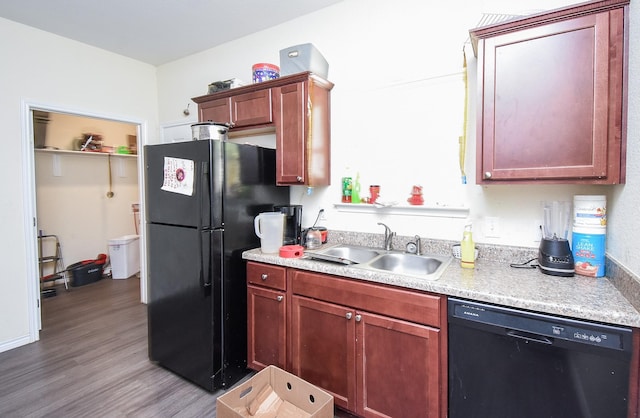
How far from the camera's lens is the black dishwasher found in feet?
3.61

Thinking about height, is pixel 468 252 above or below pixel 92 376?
above


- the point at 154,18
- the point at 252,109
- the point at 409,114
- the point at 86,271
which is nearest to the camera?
the point at 409,114

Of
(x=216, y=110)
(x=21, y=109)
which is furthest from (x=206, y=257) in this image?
(x=21, y=109)

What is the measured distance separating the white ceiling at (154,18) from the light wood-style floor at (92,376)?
9.15 feet

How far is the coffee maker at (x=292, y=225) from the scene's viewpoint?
2254 millimetres

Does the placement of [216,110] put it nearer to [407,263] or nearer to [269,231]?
[269,231]

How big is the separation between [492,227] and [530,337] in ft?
2.57

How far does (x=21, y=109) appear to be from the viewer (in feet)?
8.72

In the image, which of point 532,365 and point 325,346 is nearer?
point 532,365

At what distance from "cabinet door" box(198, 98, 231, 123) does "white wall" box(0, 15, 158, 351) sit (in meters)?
1.31

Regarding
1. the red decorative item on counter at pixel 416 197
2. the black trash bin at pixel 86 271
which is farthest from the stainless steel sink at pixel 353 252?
the black trash bin at pixel 86 271

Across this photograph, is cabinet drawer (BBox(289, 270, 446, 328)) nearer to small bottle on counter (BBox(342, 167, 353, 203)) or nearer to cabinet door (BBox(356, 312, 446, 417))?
cabinet door (BBox(356, 312, 446, 417))

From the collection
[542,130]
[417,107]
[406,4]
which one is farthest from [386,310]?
[406,4]

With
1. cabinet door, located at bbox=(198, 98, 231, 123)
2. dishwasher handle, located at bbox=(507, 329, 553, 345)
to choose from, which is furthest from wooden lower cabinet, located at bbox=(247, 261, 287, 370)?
cabinet door, located at bbox=(198, 98, 231, 123)
